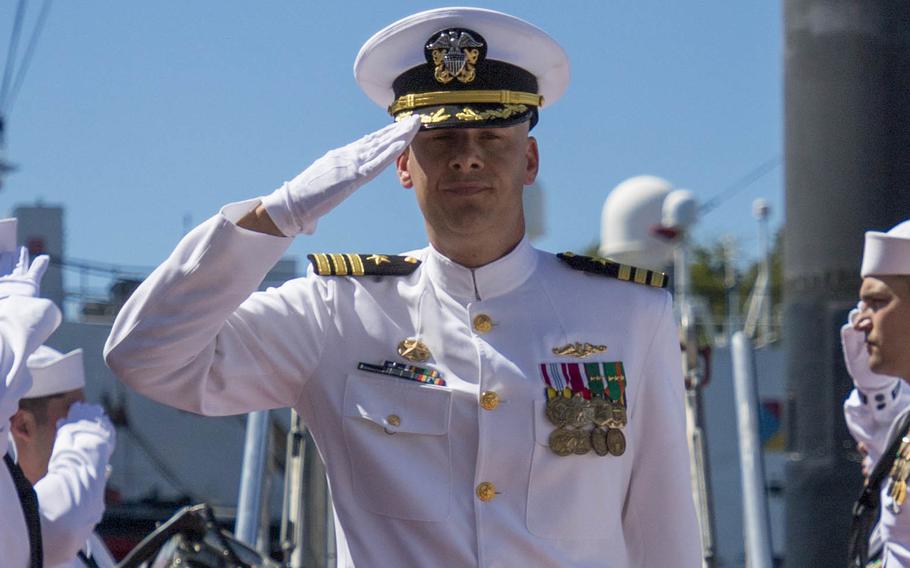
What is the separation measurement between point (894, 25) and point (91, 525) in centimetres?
332

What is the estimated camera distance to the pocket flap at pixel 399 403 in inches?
125

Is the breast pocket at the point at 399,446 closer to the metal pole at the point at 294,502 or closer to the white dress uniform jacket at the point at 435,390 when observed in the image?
the white dress uniform jacket at the point at 435,390

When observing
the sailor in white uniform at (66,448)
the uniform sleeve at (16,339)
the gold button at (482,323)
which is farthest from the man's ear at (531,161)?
the sailor in white uniform at (66,448)

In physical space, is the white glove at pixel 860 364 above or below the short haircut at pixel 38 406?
above

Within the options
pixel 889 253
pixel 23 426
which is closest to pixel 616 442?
pixel 889 253

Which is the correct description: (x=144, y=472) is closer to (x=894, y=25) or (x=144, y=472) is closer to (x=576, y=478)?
(x=894, y=25)

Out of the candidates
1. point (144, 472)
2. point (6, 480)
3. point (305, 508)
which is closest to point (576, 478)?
point (6, 480)

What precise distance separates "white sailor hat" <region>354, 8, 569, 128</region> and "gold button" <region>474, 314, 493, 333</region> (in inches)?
15.3

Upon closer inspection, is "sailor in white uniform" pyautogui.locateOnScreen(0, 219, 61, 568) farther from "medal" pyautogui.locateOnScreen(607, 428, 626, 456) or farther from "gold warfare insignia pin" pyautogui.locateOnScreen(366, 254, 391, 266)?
"medal" pyautogui.locateOnScreen(607, 428, 626, 456)

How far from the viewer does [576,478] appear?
319 cm

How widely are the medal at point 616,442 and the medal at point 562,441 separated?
Answer: 3.2 inches

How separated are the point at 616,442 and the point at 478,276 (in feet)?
1.44

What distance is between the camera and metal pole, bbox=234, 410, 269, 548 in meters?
5.20

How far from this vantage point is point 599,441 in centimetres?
322
